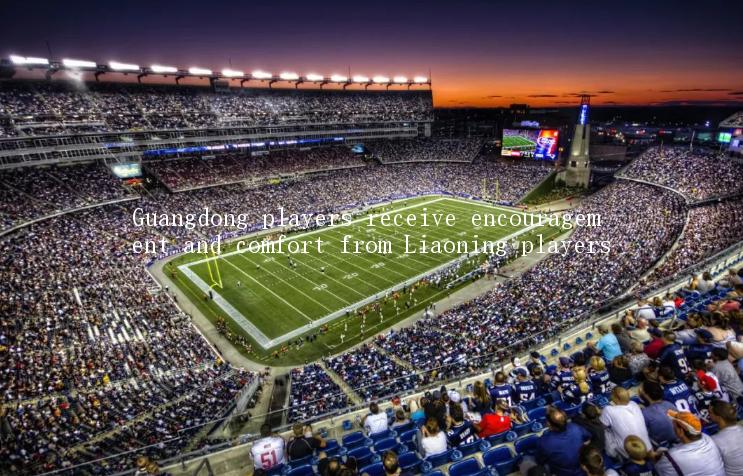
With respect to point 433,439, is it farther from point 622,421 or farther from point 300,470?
point 622,421

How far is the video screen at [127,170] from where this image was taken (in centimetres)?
5050

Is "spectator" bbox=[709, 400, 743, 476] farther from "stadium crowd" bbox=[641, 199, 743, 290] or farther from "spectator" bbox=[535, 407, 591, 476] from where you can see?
"stadium crowd" bbox=[641, 199, 743, 290]

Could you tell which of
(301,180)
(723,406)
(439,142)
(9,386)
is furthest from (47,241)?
(439,142)

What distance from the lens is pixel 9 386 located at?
16.5m

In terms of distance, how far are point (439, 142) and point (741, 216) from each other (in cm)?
6129

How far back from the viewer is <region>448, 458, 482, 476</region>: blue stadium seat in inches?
226

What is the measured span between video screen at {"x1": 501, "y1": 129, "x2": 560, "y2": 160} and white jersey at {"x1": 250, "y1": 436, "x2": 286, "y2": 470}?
222 feet

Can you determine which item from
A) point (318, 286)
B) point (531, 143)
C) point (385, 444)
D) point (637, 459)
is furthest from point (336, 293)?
point (531, 143)

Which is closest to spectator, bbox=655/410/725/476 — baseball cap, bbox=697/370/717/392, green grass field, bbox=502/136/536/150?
baseball cap, bbox=697/370/717/392

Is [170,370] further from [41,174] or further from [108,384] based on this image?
[41,174]

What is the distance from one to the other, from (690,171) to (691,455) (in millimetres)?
53937

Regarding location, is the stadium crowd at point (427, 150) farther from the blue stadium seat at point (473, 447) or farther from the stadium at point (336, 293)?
the blue stadium seat at point (473, 447)

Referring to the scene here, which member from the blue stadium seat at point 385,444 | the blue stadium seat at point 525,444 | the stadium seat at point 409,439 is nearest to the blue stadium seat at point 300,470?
the blue stadium seat at point 385,444

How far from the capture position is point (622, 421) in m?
4.75
